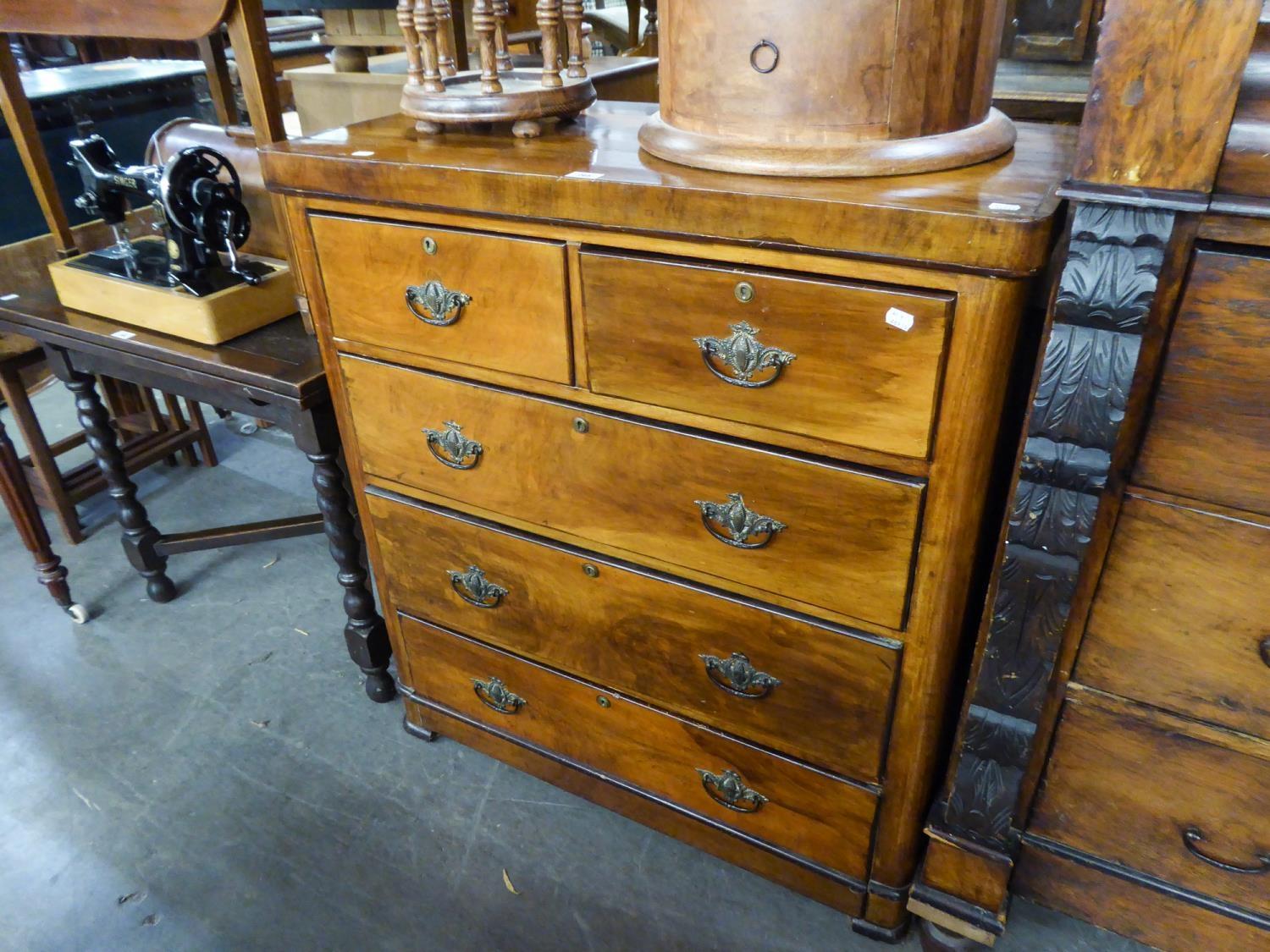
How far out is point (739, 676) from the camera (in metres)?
1.31

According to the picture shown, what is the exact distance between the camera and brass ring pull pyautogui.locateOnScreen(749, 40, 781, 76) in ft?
3.22

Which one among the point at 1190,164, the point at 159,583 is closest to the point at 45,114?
the point at 159,583

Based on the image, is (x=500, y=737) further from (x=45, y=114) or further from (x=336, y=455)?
(x=45, y=114)

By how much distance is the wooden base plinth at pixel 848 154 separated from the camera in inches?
38.9

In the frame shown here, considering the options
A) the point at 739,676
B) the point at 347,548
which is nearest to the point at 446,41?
the point at 347,548

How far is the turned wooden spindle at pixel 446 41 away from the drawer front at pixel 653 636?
73 centimetres

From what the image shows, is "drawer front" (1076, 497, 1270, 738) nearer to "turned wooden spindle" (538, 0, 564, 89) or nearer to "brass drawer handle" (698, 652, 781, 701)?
"brass drawer handle" (698, 652, 781, 701)

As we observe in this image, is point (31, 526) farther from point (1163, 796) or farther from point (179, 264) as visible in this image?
point (1163, 796)

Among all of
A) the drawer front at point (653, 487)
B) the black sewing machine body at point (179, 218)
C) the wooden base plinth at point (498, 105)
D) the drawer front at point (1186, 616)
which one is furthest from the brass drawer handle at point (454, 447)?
the drawer front at point (1186, 616)

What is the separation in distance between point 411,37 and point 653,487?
2.48 feet

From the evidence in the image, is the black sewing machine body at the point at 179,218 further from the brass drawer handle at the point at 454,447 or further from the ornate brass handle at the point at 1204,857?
the ornate brass handle at the point at 1204,857

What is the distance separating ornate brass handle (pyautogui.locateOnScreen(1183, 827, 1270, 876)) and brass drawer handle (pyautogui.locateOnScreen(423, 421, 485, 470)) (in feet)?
3.75

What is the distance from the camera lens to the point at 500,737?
1.75 metres

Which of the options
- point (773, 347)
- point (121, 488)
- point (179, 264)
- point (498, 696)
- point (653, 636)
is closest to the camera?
point (773, 347)
